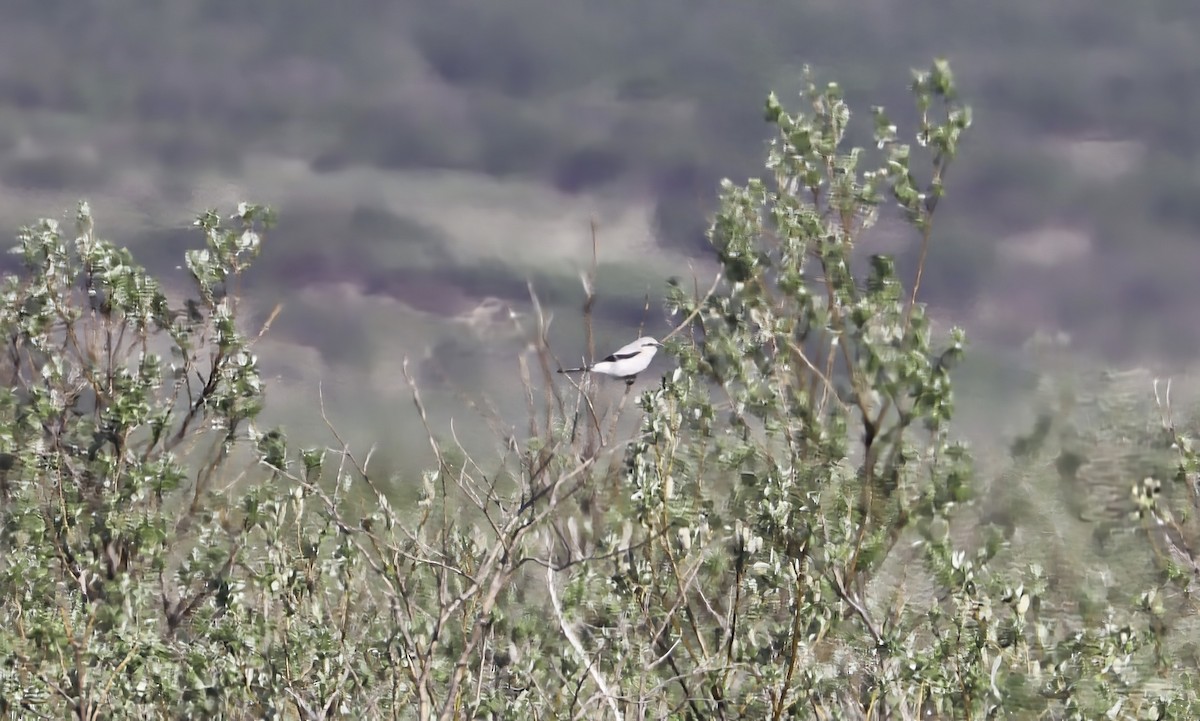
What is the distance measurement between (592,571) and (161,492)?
347 centimetres

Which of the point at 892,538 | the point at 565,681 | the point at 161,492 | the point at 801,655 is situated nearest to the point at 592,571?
the point at 565,681

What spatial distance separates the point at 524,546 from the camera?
578cm

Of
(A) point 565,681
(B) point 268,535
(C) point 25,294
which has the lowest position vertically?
(A) point 565,681

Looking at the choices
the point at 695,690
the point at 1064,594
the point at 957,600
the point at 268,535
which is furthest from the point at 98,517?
the point at 1064,594

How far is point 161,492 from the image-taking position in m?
8.60

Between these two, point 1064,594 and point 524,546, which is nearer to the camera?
point 524,546

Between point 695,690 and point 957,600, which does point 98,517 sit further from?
point 957,600

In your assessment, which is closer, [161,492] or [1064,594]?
[1064,594]

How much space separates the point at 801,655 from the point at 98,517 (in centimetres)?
497

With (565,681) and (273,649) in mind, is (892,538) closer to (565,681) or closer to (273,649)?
(565,681)

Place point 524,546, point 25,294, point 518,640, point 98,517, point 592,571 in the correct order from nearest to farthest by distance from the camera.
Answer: point 524,546 < point 592,571 < point 518,640 < point 98,517 < point 25,294

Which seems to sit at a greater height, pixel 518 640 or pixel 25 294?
pixel 25 294

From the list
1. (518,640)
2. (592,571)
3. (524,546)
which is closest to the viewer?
(524,546)

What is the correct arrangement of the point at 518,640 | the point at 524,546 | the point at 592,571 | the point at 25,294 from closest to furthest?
1. the point at 524,546
2. the point at 592,571
3. the point at 518,640
4. the point at 25,294
